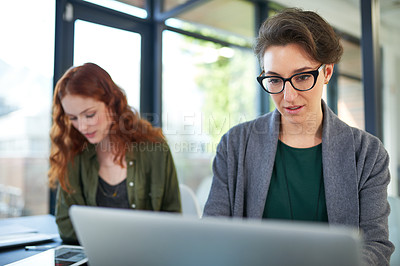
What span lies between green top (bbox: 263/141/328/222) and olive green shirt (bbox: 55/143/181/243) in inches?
24.4

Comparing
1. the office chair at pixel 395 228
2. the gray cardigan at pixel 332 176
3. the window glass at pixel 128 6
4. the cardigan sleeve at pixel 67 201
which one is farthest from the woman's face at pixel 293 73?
the window glass at pixel 128 6

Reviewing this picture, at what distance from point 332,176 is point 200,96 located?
268cm

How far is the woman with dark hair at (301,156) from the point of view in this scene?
111cm

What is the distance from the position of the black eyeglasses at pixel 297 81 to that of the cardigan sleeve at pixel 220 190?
1.04 feet

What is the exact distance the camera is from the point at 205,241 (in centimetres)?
53

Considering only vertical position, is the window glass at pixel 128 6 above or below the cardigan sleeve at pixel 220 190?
above

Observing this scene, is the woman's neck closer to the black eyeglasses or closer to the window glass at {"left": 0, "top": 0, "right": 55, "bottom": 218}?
the black eyeglasses

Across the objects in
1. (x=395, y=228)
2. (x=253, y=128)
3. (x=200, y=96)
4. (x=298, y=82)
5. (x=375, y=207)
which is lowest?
(x=395, y=228)

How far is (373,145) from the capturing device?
1164mm

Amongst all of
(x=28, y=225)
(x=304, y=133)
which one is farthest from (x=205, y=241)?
(x=28, y=225)

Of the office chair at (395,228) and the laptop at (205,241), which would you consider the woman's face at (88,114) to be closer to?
the laptop at (205,241)

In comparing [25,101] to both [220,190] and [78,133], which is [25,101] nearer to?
[78,133]

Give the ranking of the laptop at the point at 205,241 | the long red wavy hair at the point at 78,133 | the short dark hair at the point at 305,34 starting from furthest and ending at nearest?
the long red wavy hair at the point at 78,133 < the short dark hair at the point at 305,34 < the laptop at the point at 205,241

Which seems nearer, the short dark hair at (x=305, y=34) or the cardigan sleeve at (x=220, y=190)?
the short dark hair at (x=305, y=34)
